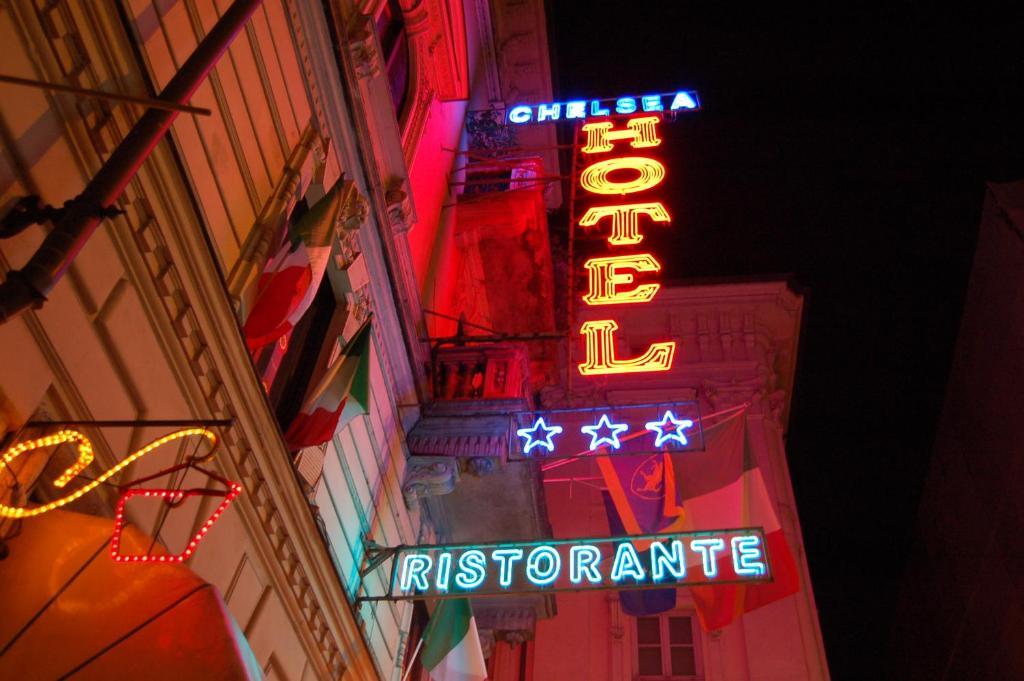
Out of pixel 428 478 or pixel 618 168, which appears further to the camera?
pixel 618 168

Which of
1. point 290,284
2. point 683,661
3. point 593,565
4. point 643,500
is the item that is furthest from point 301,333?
point 683,661

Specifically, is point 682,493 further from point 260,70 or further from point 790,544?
point 260,70

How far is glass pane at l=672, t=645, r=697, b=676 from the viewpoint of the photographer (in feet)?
52.0

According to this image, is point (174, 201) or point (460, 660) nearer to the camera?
point (174, 201)

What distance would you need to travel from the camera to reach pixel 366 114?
10898 mm

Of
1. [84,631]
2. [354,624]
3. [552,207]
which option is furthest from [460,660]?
[552,207]

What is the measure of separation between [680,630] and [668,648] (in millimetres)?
534

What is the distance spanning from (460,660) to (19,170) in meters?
8.13

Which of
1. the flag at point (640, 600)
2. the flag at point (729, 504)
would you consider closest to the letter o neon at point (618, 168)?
the flag at point (729, 504)

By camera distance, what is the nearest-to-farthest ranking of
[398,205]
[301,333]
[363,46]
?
[301,333] → [363,46] → [398,205]

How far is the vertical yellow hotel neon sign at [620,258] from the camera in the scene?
49.2 ft

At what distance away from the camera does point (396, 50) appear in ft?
46.5

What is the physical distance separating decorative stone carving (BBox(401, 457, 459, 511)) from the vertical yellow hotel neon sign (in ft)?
12.0

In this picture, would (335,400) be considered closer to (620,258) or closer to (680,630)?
(620,258)
